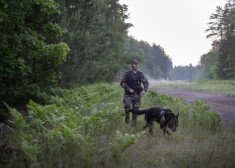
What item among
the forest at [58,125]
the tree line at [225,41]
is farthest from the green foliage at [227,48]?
the forest at [58,125]

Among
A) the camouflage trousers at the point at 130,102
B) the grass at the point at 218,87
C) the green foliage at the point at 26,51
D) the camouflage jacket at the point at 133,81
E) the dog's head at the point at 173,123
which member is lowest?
the grass at the point at 218,87

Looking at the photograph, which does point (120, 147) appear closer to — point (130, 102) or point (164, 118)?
point (164, 118)

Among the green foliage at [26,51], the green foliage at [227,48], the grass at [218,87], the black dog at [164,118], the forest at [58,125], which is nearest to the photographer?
the forest at [58,125]

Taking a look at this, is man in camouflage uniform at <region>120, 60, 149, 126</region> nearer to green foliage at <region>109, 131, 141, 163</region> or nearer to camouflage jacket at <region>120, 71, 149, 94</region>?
camouflage jacket at <region>120, 71, 149, 94</region>

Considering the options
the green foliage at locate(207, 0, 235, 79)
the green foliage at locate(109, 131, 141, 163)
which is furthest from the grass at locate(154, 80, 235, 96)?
the green foliage at locate(109, 131, 141, 163)

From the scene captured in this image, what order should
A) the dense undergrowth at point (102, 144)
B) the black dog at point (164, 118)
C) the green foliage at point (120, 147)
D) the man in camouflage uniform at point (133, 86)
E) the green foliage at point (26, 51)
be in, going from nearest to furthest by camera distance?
the green foliage at point (120, 147) → the dense undergrowth at point (102, 144) → the black dog at point (164, 118) → the green foliage at point (26, 51) → the man in camouflage uniform at point (133, 86)

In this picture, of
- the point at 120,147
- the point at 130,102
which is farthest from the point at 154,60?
the point at 120,147

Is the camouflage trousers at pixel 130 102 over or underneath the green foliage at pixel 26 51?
underneath

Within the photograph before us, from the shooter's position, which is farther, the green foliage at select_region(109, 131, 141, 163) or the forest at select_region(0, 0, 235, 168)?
the forest at select_region(0, 0, 235, 168)

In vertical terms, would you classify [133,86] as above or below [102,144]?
above

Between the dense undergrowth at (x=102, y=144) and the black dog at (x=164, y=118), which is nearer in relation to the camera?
the dense undergrowth at (x=102, y=144)

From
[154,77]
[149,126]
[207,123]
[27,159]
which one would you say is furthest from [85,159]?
[154,77]

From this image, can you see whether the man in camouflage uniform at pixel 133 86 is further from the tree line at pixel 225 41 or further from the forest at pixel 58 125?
the tree line at pixel 225 41

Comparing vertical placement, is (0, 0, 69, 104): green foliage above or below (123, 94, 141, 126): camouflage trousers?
above
